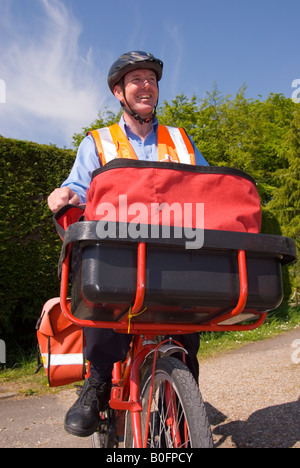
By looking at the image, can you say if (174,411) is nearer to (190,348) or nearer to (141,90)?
(190,348)

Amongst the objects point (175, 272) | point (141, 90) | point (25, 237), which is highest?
point (141, 90)

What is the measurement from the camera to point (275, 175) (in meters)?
23.0

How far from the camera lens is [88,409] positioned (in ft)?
7.64

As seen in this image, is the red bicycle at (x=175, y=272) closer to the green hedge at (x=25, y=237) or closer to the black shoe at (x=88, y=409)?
the black shoe at (x=88, y=409)

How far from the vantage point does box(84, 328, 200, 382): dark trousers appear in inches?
86.5

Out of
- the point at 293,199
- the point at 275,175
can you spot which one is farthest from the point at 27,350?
the point at 275,175

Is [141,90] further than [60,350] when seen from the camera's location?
No

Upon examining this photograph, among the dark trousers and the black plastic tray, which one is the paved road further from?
the black plastic tray

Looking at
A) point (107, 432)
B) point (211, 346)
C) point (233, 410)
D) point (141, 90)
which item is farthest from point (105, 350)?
point (211, 346)

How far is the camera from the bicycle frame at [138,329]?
157 cm

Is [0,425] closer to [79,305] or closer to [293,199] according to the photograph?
[79,305]

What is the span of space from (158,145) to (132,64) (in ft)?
1.59

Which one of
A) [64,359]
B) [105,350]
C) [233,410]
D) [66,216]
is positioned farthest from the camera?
[233,410]

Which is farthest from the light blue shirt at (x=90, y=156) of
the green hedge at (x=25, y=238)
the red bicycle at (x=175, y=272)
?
the green hedge at (x=25, y=238)
